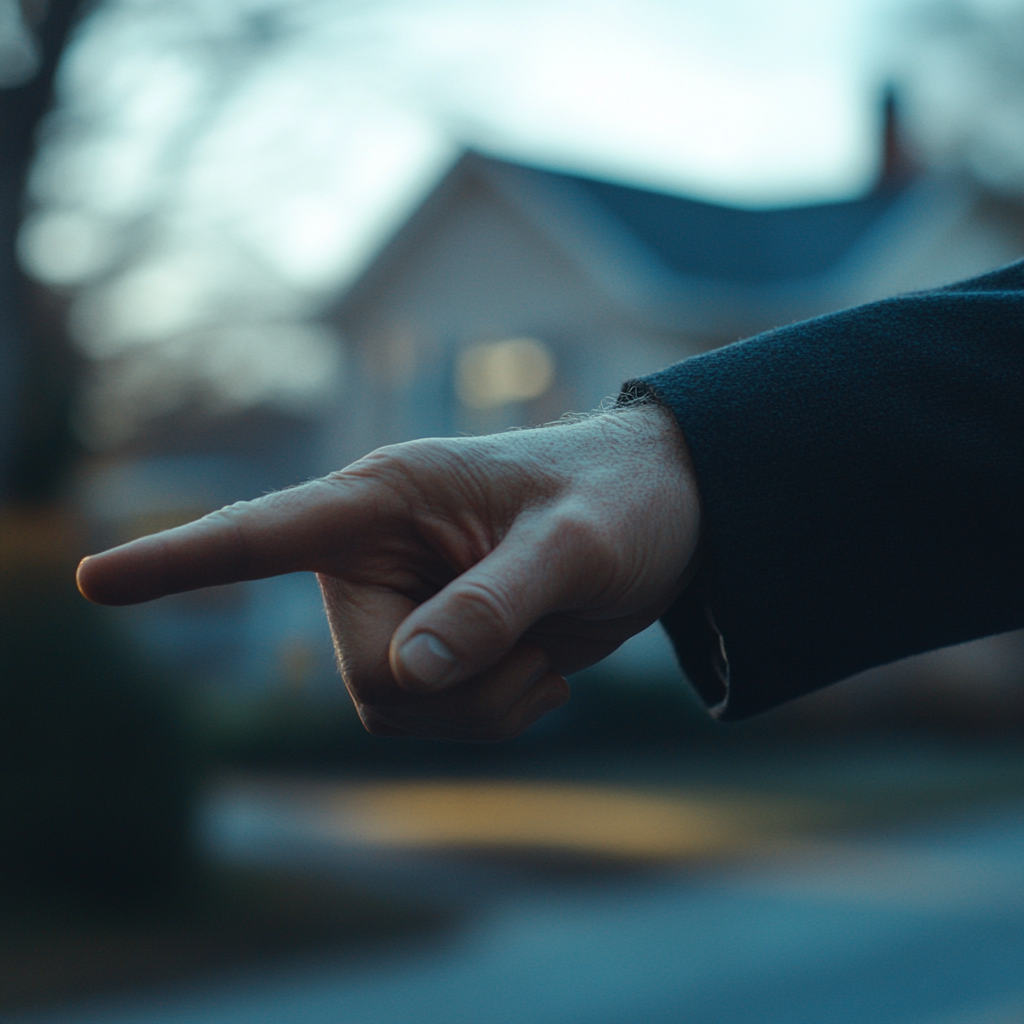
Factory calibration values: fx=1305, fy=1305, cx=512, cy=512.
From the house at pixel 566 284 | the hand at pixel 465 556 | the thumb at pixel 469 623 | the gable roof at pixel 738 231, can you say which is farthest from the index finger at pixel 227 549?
the gable roof at pixel 738 231

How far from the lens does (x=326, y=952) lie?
6473 mm

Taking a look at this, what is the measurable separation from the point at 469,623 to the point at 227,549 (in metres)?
0.26

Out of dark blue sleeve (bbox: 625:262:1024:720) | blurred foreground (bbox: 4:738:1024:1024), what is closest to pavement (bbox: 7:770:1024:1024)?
blurred foreground (bbox: 4:738:1024:1024)

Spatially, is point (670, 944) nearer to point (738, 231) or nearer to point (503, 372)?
point (503, 372)

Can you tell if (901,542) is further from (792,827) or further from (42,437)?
(792,827)

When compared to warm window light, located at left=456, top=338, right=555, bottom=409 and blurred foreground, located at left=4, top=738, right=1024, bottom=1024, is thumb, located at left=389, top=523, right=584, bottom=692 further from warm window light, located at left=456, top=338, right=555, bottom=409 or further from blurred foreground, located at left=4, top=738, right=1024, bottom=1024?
warm window light, located at left=456, top=338, right=555, bottom=409

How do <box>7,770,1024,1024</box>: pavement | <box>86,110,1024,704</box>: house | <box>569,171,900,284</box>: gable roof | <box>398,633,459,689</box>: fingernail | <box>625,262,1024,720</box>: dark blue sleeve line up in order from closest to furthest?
<box>398,633,459,689</box>: fingernail → <box>625,262,1024,720</box>: dark blue sleeve → <box>7,770,1024,1024</box>: pavement → <box>86,110,1024,704</box>: house → <box>569,171,900,284</box>: gable roof

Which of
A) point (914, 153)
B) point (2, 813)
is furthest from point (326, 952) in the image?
point (914, 153)

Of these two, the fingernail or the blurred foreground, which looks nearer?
the fingernail

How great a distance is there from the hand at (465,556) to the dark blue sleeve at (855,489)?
6 cm

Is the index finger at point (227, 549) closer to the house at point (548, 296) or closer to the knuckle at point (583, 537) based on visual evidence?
the knuckle at point (583, 537)

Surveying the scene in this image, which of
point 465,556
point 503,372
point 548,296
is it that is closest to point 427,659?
point 465,556

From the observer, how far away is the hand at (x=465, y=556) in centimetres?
130

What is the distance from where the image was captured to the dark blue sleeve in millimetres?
1515
